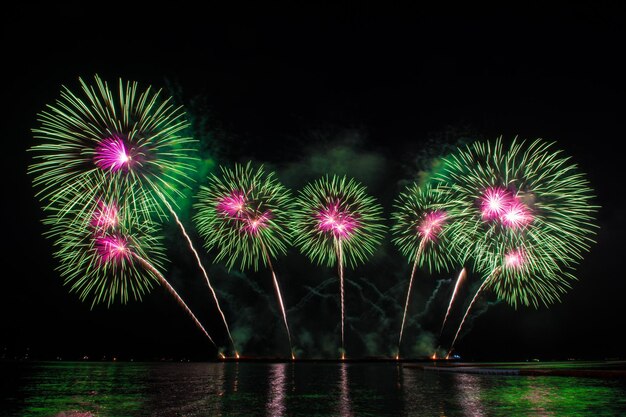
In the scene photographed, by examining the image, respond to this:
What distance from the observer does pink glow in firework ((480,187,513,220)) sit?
3834cm

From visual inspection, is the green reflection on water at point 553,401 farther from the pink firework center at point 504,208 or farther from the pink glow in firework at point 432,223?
the pink glow in firework at point 432,223

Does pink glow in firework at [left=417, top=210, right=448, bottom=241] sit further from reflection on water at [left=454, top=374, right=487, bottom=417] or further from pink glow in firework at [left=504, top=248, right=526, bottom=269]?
reflection on water at [left=454, top=374, right=487, bottom=417]

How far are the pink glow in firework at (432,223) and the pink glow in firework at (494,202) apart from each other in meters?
9.49

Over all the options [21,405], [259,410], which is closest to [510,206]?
[259,410]

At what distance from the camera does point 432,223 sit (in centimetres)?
4878

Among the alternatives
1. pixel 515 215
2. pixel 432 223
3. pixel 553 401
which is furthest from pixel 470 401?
pixel 432 223

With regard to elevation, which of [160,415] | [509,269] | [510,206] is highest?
[510,206]

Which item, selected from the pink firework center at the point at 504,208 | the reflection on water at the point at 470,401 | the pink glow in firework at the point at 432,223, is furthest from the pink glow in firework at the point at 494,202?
→ the reflection on water at the point at 470,401

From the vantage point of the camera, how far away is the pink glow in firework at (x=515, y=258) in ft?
130

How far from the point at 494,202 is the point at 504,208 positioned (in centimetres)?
90

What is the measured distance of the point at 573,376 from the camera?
110 ft

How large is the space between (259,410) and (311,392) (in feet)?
24.0

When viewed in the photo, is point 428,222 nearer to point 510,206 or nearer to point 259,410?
point 510,206

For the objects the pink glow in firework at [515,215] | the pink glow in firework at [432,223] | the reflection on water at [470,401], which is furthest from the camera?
the pink glow in firework at [432,223]
